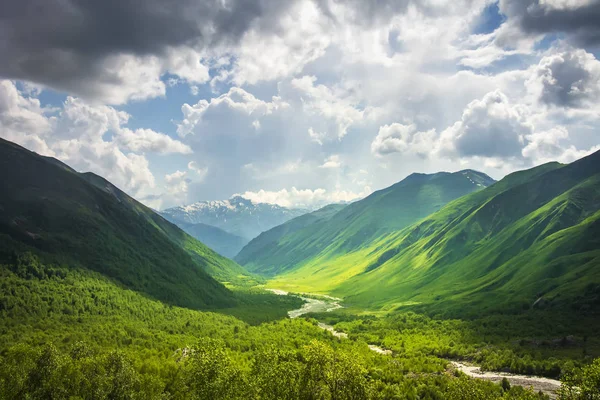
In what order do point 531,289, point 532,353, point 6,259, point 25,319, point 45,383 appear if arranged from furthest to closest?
1. point 531,289
2. point 6,259
3. point 25,319
4. point 532,353
5. point 45,383

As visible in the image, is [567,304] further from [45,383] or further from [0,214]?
[0,214]

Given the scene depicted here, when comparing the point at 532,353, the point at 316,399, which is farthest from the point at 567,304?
the point at 316,399

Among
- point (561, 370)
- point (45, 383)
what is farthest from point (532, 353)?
point (45, 383)

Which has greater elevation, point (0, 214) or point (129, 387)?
point (0, 214)

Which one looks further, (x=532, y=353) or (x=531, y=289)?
(x=531, y=289)

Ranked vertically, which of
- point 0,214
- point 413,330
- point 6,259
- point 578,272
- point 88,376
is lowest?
point 413,330

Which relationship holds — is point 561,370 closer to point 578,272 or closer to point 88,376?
point 578,272

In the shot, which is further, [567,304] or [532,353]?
[567,304]

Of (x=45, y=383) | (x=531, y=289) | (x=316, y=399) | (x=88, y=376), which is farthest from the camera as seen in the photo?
(x=531, y=289)

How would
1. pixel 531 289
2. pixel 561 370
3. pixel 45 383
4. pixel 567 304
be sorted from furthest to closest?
1. pixel 531 289
2. pixel 567 304
3. pixel 561 370
4. pixel 45 383
